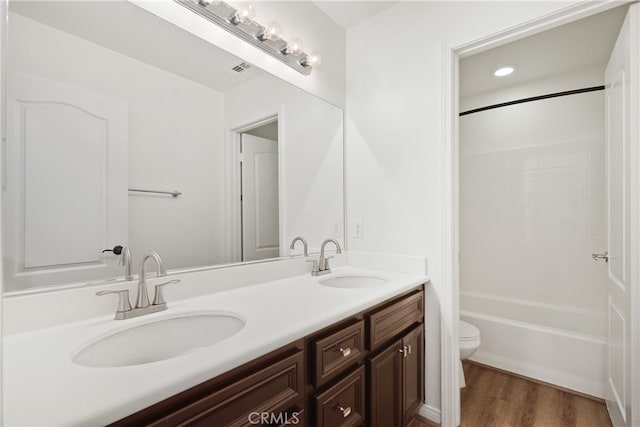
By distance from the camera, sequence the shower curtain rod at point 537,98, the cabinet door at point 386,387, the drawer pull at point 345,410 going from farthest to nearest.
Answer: the shower curtain rod at point 537,98, the cabinet door at point 386,387, the drawer pull at point 345,410

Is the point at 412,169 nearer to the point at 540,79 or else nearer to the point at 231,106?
the point at 231,106

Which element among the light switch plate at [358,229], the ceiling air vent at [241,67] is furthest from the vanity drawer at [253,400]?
the ceiling air vent at [241,67]

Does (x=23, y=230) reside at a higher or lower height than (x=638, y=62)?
lower

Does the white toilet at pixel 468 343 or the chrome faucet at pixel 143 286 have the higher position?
the chrome faucet at pixel 143 286

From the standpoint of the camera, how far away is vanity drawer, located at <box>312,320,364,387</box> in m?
1.05

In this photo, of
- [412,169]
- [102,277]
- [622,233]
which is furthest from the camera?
[412,169]

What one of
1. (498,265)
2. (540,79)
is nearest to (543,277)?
(498,265)

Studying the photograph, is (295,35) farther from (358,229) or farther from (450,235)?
(450,235)

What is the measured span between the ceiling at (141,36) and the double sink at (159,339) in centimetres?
98

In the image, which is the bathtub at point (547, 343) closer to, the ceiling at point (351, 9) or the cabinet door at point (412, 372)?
the cabinet door at point (412, 372)

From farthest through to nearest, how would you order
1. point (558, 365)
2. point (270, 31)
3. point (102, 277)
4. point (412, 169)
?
point (558, 365)
point (412, 169)
point (270, 31)
point (102, 277)

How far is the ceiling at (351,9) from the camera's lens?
1.91 m

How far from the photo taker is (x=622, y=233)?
4.75 ft

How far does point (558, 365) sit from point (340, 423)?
1.84 meters
